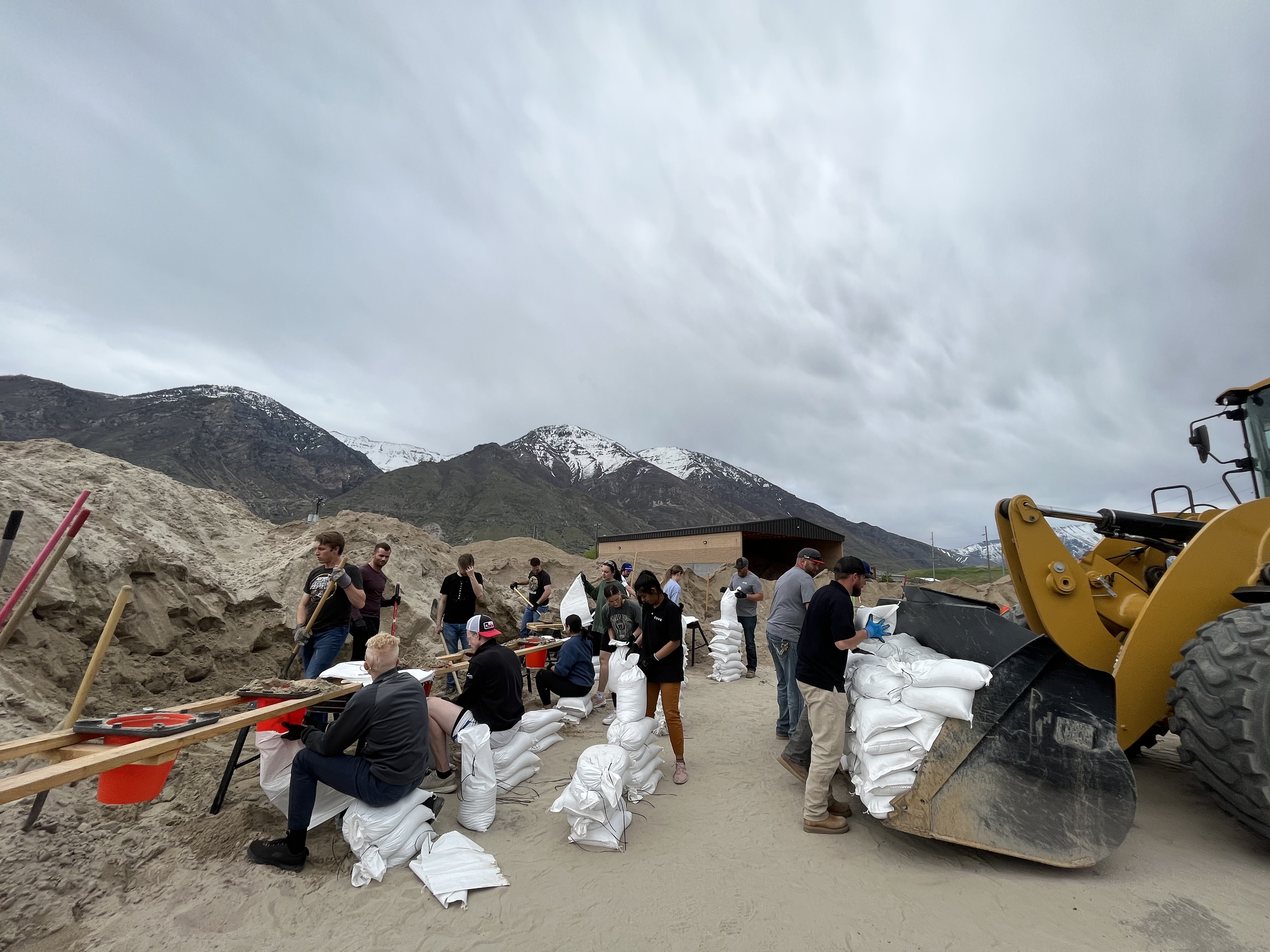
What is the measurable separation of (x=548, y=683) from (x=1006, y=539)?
4.55m

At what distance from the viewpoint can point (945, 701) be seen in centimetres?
333

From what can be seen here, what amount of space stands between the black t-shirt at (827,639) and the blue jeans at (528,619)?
5.23 meters

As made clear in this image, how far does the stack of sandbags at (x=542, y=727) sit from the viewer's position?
17.1 ft

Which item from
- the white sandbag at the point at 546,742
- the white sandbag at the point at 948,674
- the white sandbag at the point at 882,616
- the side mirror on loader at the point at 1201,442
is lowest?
the white sandbag at the point at 546,742

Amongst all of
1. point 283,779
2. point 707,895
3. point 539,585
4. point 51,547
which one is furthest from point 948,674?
point 539,585

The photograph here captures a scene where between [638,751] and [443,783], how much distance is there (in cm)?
155

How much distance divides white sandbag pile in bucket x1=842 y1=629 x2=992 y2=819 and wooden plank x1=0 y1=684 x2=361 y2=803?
334cm

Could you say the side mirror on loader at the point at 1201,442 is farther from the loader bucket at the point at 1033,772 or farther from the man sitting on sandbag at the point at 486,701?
the man sitting on sandbag at the point at 486,701

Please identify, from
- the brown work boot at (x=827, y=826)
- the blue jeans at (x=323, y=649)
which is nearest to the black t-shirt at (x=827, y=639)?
the brown work boot at (x=827, y=826)

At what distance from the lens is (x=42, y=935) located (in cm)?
253

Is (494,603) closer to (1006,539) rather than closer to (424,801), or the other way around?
(424,801)

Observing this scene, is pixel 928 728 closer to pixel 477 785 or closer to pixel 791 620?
pixel 791 620

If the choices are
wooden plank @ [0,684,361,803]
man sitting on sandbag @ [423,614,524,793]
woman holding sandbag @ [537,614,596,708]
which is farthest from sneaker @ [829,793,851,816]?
wooden plank @ [0,684,361,803]

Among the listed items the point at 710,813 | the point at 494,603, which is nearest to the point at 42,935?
the point at 710,813
